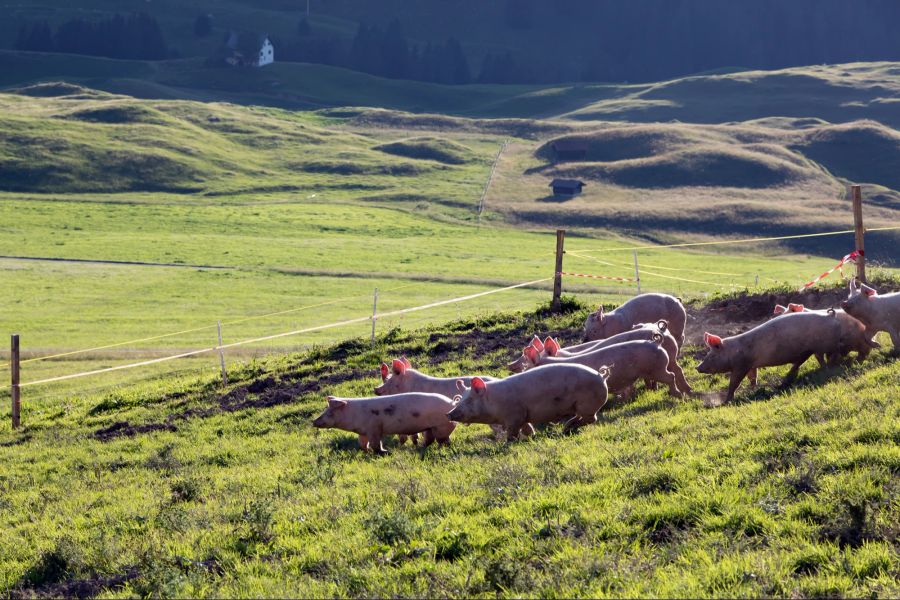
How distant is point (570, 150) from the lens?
119125 mm

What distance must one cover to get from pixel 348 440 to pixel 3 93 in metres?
150

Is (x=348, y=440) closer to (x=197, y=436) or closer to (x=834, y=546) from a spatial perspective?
(x=197, y=436)

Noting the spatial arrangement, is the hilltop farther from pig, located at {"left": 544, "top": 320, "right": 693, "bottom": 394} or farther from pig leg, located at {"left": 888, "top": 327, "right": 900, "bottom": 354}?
pig leg, located at {"left": 888, "top": 327, "right": 900, "bottom": 354}

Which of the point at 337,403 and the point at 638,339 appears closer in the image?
the point at 337,403

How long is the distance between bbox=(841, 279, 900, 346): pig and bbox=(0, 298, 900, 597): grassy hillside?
0.79m

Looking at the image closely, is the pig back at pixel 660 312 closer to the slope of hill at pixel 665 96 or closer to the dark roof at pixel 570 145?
the dark roof at pixel 570 145

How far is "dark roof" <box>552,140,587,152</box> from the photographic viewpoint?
391ft

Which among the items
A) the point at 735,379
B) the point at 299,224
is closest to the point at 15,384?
the point at 735,379

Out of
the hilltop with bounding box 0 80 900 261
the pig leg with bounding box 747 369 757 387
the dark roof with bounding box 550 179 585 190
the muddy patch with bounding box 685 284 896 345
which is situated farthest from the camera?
the dark roof with bounding box 550 179 585 190

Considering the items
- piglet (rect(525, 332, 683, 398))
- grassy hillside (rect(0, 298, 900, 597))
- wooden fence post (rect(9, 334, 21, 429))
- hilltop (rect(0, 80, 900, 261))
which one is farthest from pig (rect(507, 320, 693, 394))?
hilltop (rect(0, 80, 900, 261))

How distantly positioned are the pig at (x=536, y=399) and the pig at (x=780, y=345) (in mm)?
2157

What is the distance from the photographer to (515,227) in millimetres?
84312

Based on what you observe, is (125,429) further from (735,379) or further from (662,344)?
(735,379)

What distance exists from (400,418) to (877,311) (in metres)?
7.62
